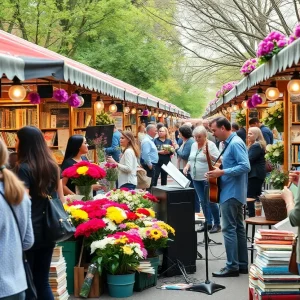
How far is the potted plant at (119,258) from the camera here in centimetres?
731

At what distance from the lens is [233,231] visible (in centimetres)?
832

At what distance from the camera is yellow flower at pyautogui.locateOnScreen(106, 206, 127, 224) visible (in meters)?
7.68

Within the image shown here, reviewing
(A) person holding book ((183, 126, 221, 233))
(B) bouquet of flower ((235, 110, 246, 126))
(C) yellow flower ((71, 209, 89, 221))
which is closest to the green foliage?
(A) person holding book ((183, 126, 221, 233))

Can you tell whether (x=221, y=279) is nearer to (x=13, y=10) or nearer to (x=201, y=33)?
(x=201, y=33)

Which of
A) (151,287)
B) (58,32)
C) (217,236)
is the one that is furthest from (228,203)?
(58,32)

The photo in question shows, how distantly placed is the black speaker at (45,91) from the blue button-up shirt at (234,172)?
4.04 m

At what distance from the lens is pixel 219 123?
8461 mm

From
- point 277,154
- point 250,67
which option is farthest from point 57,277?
point 250,67

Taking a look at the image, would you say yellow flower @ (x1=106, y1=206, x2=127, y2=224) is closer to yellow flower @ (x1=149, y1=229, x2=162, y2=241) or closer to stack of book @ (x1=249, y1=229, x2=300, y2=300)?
yellow flower @ (x1=149, y1=229, x2=162, y2=241)

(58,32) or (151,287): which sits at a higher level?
(58,32)

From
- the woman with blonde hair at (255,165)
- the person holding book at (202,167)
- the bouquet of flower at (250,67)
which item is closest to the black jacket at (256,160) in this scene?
the woman with blonde hair at (255,165)

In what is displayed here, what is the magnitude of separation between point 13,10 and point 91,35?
5.40 metres

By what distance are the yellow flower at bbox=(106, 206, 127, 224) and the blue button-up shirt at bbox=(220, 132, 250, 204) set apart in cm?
133

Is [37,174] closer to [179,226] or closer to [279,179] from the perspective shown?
[179,226]
